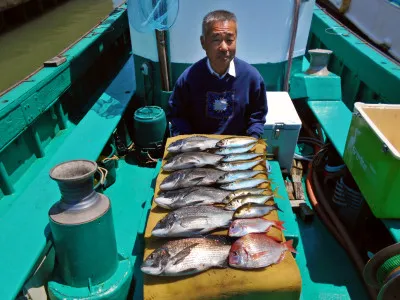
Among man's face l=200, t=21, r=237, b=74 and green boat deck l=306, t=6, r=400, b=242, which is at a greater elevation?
man's face l=200, t=21, r=237, b=74

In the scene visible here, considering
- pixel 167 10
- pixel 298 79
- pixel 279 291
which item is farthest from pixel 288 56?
pixel 279 291

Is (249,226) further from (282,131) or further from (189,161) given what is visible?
(282,131)

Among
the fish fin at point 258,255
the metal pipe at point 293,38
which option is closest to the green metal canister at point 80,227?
the fish fin at point 258,255

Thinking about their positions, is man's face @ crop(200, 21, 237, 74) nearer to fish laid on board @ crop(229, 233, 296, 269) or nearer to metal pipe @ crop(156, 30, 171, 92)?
fish laid on board @ crop(229, 233, 296, 269)

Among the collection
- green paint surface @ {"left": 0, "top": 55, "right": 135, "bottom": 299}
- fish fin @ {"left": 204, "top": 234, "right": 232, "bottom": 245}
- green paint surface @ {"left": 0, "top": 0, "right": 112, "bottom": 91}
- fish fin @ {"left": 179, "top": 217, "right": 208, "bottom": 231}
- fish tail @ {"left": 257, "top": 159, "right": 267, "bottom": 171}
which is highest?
fish fin @ {"left": 179, "top": 217, "right": 208, "bottom": 231}

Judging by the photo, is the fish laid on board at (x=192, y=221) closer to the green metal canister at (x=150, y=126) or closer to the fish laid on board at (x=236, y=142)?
A: the fish laid on board at (x=236, y=142)

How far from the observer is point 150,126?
4.46 m

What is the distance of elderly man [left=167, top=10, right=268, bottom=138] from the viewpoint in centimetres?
319

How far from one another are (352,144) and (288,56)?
200 cm

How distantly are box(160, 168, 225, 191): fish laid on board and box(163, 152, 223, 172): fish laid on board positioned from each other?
0.10 metres

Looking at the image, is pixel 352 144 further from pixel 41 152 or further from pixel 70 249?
pixel 41 152

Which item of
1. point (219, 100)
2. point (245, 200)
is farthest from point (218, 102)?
point (245, 200)

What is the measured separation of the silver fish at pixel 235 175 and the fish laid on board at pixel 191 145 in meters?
0.39

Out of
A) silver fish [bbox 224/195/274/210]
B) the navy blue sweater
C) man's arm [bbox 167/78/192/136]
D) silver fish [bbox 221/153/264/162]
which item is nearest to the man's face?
the navy blue sweater
